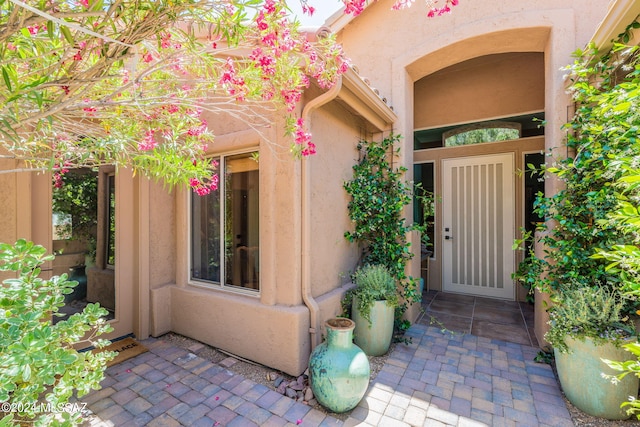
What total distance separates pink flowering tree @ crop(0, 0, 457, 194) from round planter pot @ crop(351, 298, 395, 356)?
2.38 metres

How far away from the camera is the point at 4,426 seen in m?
1.44

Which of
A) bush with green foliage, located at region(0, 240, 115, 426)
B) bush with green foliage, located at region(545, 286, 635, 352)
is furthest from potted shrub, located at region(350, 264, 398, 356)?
bush with green foliage, located at region(0, 240, 115, 426)

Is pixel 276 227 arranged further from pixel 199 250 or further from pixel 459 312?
pixel 459 312

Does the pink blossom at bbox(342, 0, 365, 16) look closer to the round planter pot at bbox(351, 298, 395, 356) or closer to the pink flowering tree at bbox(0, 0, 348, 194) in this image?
the pink flowering tree at bbox(0, 0, 348, 194)

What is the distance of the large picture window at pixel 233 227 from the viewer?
3.94m

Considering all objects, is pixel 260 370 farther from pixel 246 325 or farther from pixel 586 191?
pixel 586 191

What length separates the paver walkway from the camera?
2.74 m

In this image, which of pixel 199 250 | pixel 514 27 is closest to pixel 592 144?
pixel 514 27

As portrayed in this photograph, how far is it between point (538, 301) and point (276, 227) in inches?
162

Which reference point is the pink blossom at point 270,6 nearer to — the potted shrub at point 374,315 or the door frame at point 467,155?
the potted shrub at point 374,315

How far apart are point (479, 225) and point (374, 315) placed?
416cm

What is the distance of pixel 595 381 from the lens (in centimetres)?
277

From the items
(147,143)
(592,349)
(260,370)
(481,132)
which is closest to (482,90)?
(481,132)

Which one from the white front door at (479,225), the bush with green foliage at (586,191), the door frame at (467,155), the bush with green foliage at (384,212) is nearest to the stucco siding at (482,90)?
the door frame at (467,155)
